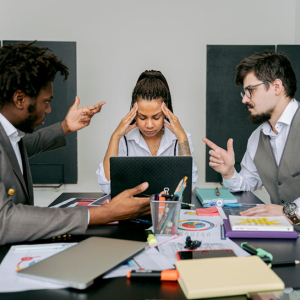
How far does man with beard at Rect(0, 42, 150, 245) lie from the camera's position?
1.08m

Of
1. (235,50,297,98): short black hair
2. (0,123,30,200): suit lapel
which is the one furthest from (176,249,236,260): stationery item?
(235,50,297,98): short black hair

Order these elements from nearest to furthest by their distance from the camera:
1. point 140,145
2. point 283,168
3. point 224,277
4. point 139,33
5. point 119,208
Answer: point 224,277
point 119,208
point 283,168
point 140,145
point 139,33

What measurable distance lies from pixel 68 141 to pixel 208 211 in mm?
3661

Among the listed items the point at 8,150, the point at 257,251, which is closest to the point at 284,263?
the point at 257,251

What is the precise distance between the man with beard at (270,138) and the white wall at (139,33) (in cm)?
296

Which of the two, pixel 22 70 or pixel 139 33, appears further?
pixel 139 33

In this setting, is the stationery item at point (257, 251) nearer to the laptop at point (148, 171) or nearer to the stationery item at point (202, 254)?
the stationery item at point (202, 254)

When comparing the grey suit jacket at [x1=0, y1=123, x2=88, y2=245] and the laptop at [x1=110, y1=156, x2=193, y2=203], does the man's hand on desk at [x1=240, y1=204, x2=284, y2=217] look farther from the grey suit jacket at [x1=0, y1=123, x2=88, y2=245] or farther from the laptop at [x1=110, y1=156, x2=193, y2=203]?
the grey suit jacket at [x1=0, y1=123, x2=88, y2=245]

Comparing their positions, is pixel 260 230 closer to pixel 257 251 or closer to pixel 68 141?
pixel 257 251

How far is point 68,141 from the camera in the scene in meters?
4.78

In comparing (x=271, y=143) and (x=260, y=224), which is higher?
(x=271, y=143)

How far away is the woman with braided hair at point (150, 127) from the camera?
2.14 metres

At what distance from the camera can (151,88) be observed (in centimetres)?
219

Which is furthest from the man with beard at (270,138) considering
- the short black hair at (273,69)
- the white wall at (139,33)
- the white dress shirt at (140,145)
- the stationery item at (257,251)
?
the white wall at (139,33)
